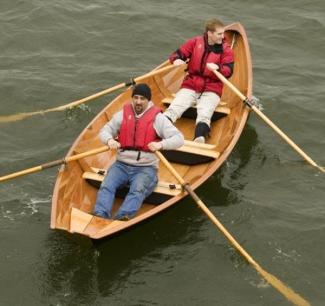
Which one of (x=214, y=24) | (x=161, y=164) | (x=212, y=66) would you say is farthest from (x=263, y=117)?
(x=161, y=164)

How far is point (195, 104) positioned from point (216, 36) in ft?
4.25

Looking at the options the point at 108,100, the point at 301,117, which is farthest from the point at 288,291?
the point at 108,100

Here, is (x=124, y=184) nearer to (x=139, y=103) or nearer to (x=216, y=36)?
(x=139, y=103)

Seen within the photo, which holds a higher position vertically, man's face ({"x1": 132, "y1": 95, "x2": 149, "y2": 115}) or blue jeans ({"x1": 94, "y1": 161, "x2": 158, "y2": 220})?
man's face ({"x1": 132, "y1": 95, "x2": 149, "y2": 115})

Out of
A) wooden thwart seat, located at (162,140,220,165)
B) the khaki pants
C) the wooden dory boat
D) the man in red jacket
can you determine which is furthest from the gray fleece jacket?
the khaki pants

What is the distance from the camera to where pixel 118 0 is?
17016 mm

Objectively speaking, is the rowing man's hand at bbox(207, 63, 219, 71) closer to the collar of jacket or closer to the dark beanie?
the collar of jacket

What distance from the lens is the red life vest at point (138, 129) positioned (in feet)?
28.6

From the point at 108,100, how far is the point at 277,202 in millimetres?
4389

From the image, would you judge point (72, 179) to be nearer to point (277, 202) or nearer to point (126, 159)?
point (126, 159)

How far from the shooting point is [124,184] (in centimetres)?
901

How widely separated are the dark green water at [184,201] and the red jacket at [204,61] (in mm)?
1360

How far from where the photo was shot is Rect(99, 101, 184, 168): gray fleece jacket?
8664 millimetres

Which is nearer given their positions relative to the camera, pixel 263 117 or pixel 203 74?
pixel 263 117
